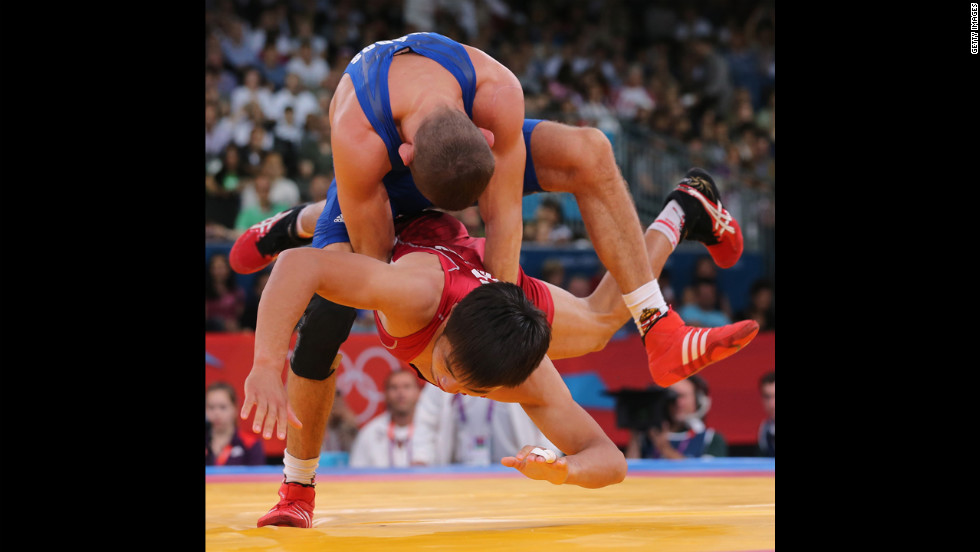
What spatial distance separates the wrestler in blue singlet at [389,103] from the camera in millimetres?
3361

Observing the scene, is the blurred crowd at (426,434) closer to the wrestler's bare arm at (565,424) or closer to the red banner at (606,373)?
the red banner at (606,373)

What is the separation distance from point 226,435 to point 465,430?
151cm

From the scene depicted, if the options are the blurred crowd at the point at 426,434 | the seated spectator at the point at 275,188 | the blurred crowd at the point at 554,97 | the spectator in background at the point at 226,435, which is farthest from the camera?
the seated spectator at the point at 275,188

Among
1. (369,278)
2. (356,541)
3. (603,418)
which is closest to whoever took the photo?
(369,278)

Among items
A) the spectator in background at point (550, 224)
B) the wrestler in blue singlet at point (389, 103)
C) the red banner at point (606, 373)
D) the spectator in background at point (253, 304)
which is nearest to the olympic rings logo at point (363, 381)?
the red banner at point (606, 373)

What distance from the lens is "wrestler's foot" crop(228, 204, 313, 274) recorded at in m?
4.40

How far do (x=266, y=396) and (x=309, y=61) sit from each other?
334 inches

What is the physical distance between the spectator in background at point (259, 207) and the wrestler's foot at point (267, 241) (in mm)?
3956

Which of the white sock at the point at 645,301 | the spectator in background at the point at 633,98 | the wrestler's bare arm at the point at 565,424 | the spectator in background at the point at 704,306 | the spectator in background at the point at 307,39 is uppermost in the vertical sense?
the spectator in background at the point at 307,39

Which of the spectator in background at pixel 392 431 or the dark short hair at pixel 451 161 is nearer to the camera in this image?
the dark short hair at pixel 451 161

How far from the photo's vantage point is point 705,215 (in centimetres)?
427
